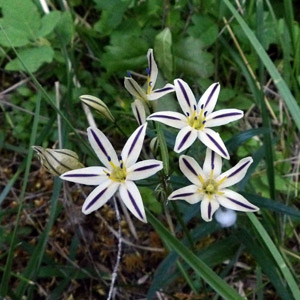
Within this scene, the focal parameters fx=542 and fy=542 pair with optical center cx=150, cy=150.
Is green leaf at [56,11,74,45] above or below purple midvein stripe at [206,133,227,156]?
above

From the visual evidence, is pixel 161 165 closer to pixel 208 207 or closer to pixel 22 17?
pixel 208 207

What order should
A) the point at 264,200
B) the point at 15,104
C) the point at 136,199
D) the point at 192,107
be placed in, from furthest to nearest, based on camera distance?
the point at 15,104 → the point at 264,200 → the point at 192,107 → the point at 136,199

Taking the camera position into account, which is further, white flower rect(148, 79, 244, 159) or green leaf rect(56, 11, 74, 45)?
green leaf rect(56, 11, 74, 45)

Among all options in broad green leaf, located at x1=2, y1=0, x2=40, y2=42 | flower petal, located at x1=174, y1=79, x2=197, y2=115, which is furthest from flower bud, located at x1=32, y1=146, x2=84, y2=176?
broad green leaf, located at x1=2, y1=0, x2=40, y2=42

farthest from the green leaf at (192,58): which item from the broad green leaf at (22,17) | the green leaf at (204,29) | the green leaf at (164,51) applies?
the broad green leaf at (22,17)

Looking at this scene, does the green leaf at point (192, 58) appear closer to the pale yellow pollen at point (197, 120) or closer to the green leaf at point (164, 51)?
the green leaf at point (164, 51)

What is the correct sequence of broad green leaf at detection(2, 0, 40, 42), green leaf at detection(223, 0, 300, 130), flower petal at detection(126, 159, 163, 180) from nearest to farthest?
flower petal at detection(126, 159, 163, 180) → green leaf at detection(223, 0, 300, 130) → broad green leaf at detection(2, 0, 40, 42)

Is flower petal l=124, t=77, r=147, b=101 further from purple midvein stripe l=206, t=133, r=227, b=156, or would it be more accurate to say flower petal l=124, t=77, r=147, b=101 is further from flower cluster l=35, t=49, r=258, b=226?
purple midvein stripe l=206, t=133, r=227, b=156

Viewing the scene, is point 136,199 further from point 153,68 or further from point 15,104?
point 15,104

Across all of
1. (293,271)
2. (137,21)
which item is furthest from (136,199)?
(137,21)
